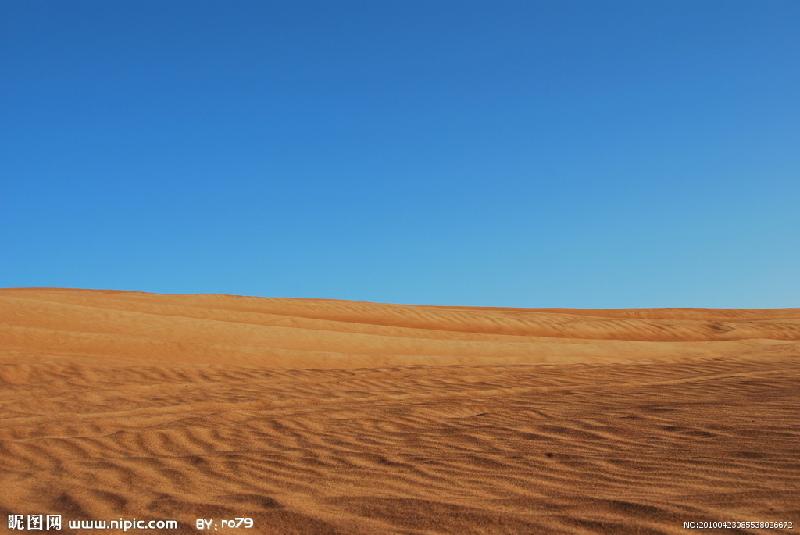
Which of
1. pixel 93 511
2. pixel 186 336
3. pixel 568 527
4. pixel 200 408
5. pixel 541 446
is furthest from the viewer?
pixel 186 336

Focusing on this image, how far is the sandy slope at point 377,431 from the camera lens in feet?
12.8

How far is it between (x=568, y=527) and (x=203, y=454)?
11.8ft

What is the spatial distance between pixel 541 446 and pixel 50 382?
25.4 feet

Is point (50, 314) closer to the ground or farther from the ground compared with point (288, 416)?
farther from the ground

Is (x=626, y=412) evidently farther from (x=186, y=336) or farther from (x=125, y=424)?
(x=186, y=336)

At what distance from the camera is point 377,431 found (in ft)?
22.7

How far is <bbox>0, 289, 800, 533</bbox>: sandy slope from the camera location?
391cm

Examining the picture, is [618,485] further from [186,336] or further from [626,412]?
[186,336]

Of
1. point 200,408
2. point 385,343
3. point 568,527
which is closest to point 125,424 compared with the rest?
point 200,408

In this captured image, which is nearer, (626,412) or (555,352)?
(626,412)

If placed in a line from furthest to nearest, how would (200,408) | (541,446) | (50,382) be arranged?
1. (50,382)
2. (200,408)
3. (541,446)

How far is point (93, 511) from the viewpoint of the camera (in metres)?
4.00

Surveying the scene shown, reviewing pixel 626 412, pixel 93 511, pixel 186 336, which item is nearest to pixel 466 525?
pixel 93 511

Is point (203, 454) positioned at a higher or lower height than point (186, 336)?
lower
